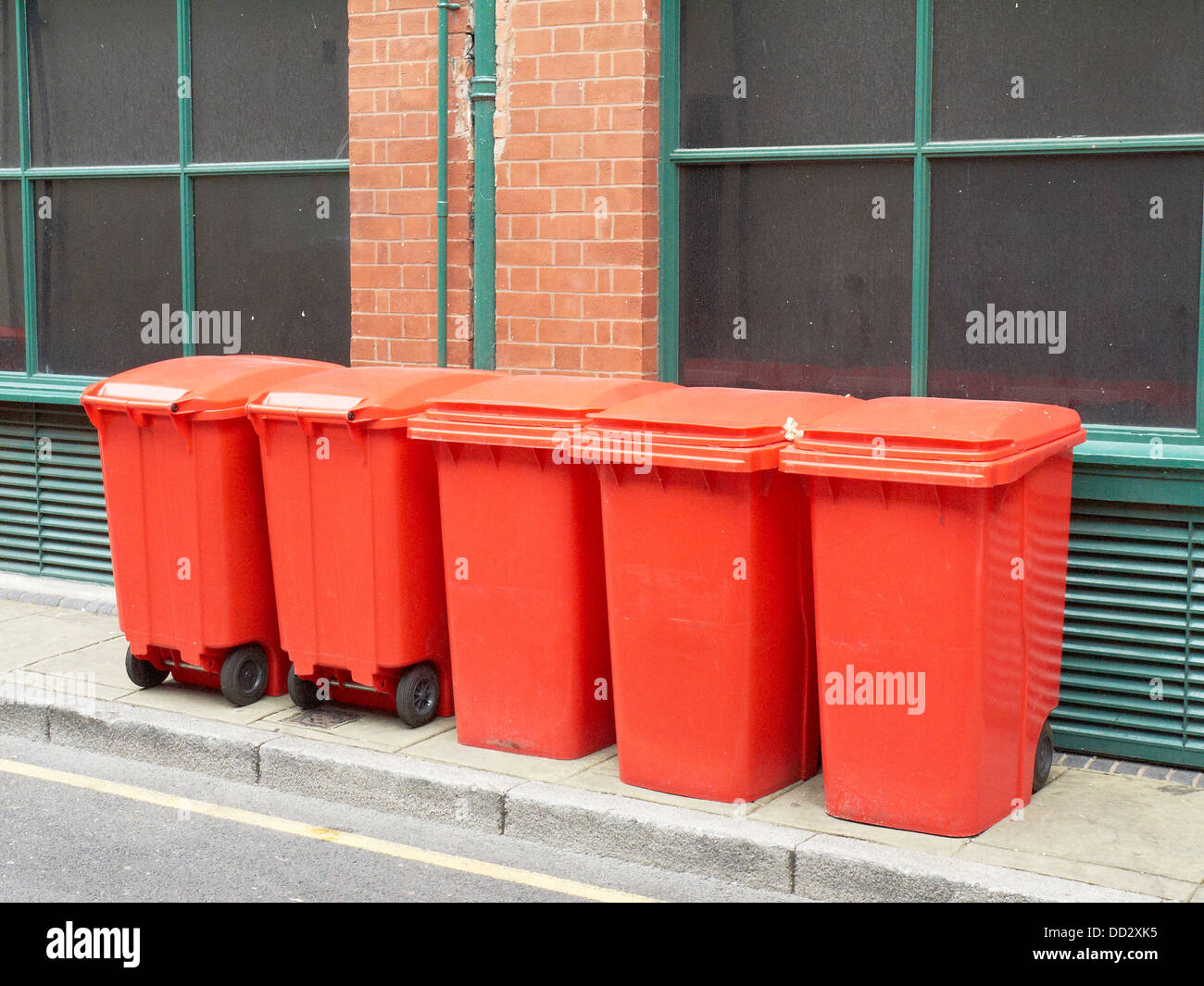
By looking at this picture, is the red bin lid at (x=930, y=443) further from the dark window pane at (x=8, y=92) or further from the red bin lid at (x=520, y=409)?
the dark window pane at (x=8, y=92)

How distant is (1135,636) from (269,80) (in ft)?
17.5

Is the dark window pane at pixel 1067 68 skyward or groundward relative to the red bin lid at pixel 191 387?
skyward

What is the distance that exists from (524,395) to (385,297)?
226 centimetres

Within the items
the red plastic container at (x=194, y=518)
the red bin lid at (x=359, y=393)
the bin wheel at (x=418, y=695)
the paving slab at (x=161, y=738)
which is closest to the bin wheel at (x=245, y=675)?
the red plastic container at (x=194, y=518)

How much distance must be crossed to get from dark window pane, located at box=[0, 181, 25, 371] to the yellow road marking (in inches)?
147

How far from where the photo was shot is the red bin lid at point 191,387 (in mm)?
6508

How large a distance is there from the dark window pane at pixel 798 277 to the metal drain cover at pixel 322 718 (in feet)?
7.20

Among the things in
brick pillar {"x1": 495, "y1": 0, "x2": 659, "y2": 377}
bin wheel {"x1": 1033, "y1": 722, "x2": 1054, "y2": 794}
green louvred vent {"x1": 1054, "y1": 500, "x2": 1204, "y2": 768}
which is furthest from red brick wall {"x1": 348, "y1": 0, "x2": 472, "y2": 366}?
bin wheel {"x1": 1033, "y1": 722, "x2": 1054, "y2": 794}

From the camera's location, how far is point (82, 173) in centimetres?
918

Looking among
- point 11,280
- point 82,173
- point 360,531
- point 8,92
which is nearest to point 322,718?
point 360,531

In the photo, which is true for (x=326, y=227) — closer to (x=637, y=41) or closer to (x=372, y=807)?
(x=637, y=41)

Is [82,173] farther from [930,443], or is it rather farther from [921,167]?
[930,443]

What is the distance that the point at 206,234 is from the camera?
885cm

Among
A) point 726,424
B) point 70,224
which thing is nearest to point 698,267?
point 726,424
